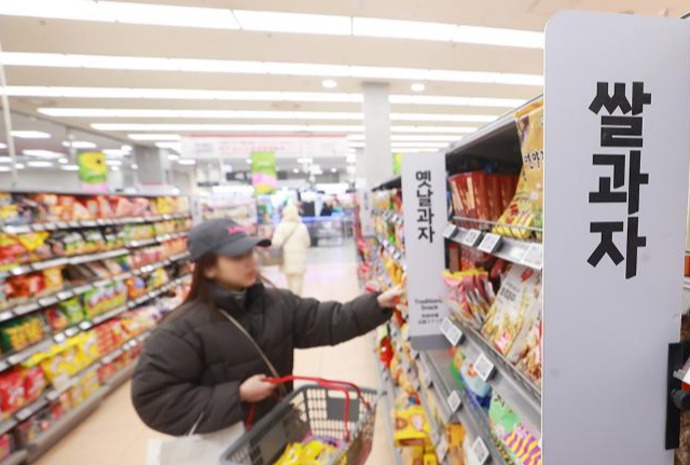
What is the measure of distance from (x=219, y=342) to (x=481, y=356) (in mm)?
884

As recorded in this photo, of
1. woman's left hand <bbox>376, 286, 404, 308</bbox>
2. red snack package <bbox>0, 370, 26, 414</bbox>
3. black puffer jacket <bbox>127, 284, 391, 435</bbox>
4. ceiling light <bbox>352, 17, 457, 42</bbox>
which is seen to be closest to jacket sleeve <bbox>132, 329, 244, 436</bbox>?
black puffer jacket <bbox>127, 284, 391, 435</bbox>

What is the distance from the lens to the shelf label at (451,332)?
1367 millimetres

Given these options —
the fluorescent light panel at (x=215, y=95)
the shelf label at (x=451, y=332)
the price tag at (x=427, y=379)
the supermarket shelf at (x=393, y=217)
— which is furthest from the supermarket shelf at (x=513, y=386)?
the fluorescent light panel at (x=215, y=95)

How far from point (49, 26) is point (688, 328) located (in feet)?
18.3

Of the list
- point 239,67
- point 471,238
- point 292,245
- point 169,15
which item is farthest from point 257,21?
point 471,238

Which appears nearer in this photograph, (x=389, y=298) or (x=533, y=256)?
(x=533, y=256)

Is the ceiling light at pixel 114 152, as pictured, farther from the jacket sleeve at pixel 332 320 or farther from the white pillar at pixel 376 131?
the jacket sleeve at pixel 332 320

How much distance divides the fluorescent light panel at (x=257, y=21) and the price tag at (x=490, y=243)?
363cm

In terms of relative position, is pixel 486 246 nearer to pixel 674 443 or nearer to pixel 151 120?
pixel 674 443

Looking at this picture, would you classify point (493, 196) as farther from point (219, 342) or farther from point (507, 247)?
point (219, 342)

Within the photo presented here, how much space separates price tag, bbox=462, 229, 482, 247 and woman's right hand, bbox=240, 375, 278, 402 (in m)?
0.83

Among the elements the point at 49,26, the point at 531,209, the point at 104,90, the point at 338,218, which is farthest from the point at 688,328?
the point at 338,218

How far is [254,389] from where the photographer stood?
3.99 feet

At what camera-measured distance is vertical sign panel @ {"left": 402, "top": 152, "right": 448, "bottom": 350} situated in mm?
1648
